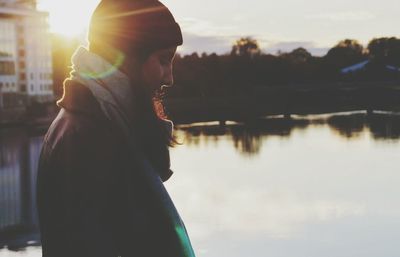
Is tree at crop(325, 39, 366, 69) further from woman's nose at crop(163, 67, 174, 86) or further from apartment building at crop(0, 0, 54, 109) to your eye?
woman's nose at crop(163, 67, 174, 86)

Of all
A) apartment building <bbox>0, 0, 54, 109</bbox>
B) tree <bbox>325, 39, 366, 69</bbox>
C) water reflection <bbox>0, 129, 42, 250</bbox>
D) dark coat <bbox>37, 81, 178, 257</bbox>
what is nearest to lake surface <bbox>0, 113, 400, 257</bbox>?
water reflection <bbox>0, 129, 42, 250</bbox>

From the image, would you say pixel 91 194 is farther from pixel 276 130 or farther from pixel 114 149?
pixel 276 130

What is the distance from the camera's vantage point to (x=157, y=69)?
43.6 inches

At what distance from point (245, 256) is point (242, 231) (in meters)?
1.86

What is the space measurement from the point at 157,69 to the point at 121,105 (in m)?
0.09

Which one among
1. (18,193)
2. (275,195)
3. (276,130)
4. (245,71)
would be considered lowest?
(276,130)

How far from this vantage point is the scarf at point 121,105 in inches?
40.9

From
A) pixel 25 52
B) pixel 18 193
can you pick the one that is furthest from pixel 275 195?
pixel 25 52

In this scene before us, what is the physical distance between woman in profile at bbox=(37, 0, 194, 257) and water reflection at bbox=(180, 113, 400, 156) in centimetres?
2204

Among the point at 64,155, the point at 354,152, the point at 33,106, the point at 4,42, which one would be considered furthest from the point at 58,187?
the point at 4,42

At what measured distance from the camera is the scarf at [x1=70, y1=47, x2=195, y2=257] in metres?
1.04

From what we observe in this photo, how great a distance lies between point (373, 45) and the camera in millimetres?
78000

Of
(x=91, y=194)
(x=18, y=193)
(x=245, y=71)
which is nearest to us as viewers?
(x=91, y=194)

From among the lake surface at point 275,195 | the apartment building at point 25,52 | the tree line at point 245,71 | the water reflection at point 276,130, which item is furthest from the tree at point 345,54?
the lake surface at point 275,195
